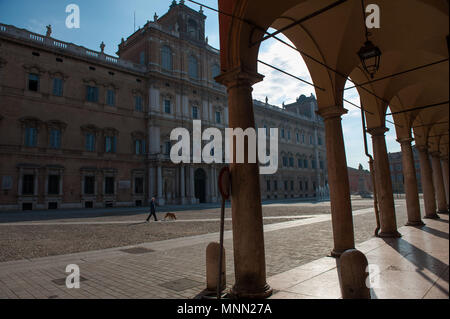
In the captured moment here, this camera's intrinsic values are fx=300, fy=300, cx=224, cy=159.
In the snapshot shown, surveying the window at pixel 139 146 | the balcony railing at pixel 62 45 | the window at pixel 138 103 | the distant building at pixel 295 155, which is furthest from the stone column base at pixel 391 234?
the distant building at pixel 295 155

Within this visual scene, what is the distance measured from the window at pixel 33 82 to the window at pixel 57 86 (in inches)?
54.2

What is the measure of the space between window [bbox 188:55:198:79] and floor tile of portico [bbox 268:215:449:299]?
3586 centimetres

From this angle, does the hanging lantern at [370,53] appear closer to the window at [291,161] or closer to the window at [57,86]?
the window at [57,86]

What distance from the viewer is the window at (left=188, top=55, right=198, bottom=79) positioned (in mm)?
39469

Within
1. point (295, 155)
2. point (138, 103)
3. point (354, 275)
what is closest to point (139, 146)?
point (138, 103)

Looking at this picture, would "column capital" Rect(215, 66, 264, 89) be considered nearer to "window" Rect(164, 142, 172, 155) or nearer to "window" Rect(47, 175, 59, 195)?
"window" Rect(47, 175, 59, 195)

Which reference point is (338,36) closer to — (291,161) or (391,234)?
(391,234)

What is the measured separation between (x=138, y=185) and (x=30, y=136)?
36.1ft

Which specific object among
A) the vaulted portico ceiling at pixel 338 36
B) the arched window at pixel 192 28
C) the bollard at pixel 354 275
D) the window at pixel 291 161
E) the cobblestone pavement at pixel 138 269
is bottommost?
the cobblestone pavement at pixel 138 269

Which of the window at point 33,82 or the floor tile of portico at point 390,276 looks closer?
the floor tile of portico at point 390,276

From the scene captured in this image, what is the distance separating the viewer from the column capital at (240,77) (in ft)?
14.9

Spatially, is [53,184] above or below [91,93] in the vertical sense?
below

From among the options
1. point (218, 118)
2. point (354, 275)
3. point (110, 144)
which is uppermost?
point (218, 118)

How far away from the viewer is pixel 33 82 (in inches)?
1064
